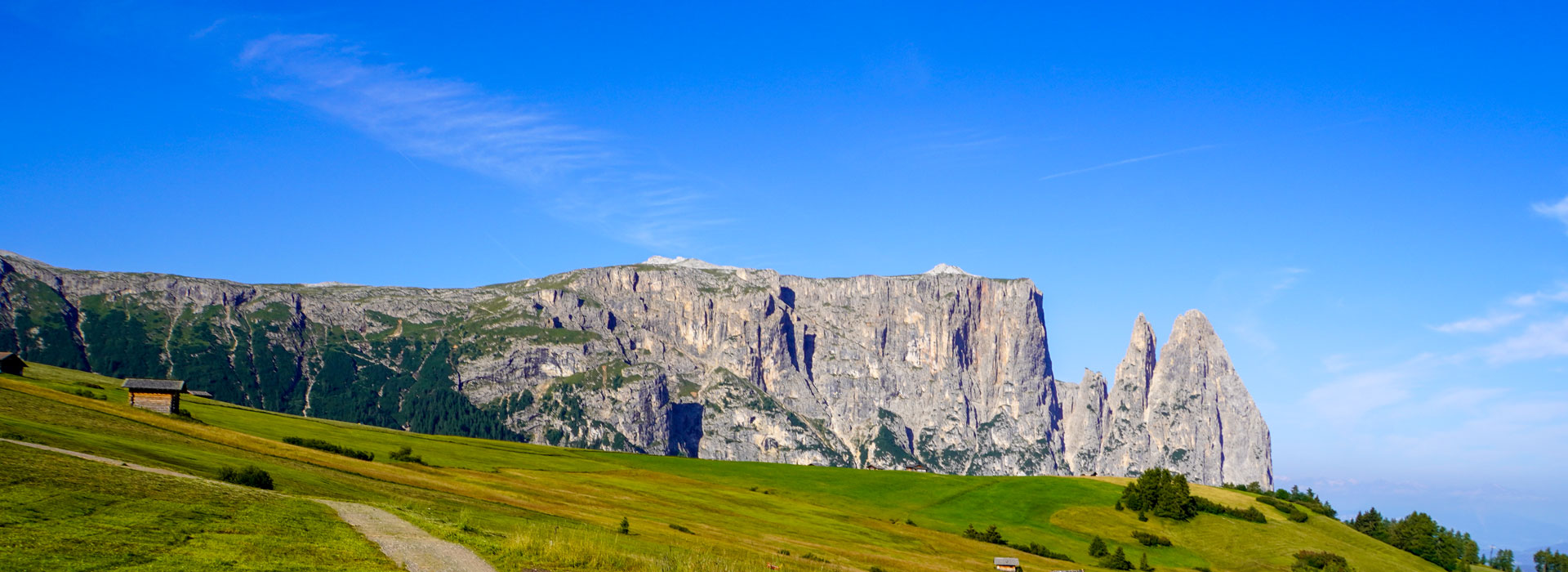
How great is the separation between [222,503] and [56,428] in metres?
25.3

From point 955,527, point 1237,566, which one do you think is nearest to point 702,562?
point 955,527

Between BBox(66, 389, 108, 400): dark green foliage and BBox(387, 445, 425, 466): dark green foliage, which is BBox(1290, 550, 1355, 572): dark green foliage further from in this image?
BBox(66, 389, 108, 400): dark green foliage

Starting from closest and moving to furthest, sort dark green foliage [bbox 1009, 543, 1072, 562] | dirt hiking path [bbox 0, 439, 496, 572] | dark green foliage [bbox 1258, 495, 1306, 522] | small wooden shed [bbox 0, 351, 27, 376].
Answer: dirt hiking path [bbox 0, 439, 496, 572], dark green foliage [bbox 1009, 543, 1072, 562], small wooden shed [bbox 0, 351, 27, 376], dark green foliage [bbox 1258, 495, 1306, 522]

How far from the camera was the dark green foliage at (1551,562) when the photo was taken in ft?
539

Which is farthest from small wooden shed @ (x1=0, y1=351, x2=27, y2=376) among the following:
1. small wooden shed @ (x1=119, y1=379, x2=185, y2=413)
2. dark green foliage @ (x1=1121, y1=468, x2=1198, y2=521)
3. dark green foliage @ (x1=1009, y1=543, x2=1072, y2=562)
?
dark green foliage @ (x1=1121, y1=468, x2=1198, y2=521)

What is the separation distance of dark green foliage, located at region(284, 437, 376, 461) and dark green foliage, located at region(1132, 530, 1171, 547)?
86125mm

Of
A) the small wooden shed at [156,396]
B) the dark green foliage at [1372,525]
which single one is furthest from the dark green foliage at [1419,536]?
the small wooden shed at [156,396]

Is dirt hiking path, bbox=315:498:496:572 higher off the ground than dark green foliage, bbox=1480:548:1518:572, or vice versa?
dirt hiking path, bbox=315:498:496:572

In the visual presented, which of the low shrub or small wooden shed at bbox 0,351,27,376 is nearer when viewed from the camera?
the low shrub

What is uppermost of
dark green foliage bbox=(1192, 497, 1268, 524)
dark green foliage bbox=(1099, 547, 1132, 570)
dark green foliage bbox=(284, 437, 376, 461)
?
dark green foliage bbox=(1192, 497, 1268, 524)

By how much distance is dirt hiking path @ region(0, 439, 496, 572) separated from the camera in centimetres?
2797

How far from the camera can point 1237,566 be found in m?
Answer: 104

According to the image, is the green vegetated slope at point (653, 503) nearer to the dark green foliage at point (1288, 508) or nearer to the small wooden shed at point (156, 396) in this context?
the dark green foliage at point (1288, 508)

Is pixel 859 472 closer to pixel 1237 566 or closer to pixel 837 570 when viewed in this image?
pixel 1237 566
